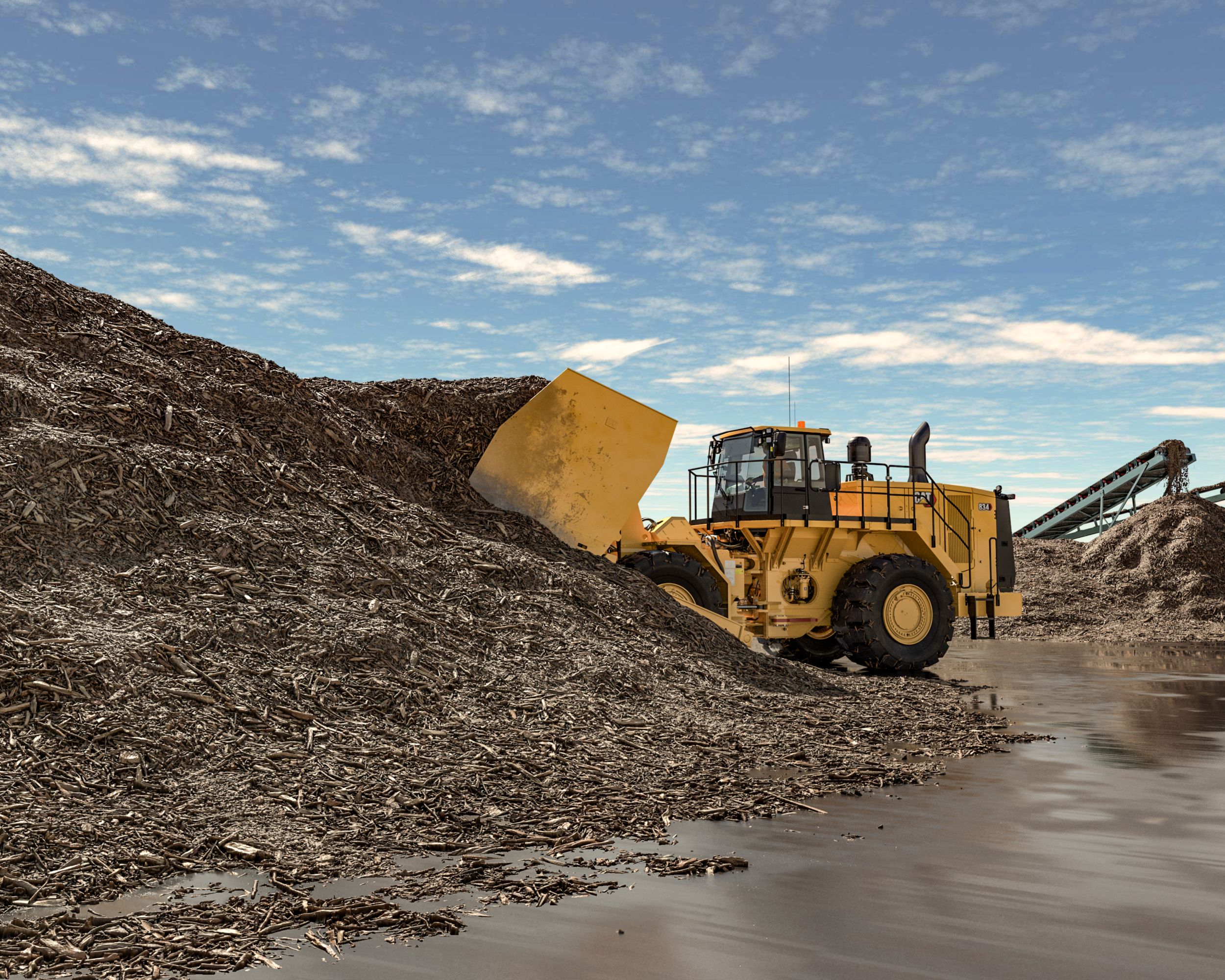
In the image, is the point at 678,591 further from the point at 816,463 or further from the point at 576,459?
the point at 816,463

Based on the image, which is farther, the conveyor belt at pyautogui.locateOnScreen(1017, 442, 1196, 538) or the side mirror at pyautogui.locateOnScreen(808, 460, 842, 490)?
the conveyor belt at pyautogui.locateOnScreen(1017, 442, 1196, 538)

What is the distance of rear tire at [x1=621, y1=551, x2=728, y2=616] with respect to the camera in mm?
11695

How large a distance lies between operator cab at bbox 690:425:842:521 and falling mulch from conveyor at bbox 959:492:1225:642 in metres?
10.4

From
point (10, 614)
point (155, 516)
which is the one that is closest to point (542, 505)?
point (155, 516)

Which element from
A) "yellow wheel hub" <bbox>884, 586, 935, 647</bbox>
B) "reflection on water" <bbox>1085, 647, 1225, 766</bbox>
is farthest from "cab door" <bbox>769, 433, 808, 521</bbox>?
"reflection on water" <bbox>1085, 647, 1225, 766</bbox>

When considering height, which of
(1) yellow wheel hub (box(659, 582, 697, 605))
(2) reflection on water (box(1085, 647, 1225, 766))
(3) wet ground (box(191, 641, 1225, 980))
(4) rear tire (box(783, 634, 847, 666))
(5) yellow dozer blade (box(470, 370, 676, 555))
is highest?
(5) yellow dozer blade (box(470, 370, 676, 555))

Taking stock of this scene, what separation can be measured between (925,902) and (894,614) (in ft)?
32.6

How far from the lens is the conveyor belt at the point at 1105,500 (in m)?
28.8

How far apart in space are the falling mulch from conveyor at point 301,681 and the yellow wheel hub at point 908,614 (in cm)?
248

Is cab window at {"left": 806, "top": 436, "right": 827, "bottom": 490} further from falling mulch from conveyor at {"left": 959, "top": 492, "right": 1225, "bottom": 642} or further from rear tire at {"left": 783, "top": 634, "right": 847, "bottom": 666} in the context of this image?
falling mulch from conveyor at {"left": 959, "top": 492, "right": 1225, "bottom": 642}

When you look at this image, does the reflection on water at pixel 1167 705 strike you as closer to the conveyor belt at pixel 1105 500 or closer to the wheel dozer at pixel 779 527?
the wheel dozer at pixel 779 527

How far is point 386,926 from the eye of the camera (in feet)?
12.6

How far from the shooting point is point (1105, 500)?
30156 millimetres

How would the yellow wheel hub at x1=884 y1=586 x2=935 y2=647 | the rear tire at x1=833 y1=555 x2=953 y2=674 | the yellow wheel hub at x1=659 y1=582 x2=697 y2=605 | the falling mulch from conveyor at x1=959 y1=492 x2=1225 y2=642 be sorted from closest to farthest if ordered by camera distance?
the yellow wheel hub at x1=659 y1=582 x2=697 y2=605, the rear tire at x1=833 y1=555 x2=953 y2=674, the yellow wheel hub at x1=884 y1=586 x2=935 y2=647, the falling mulch from conveyor at x1=959 y1=492 x2=1225 y2=642
